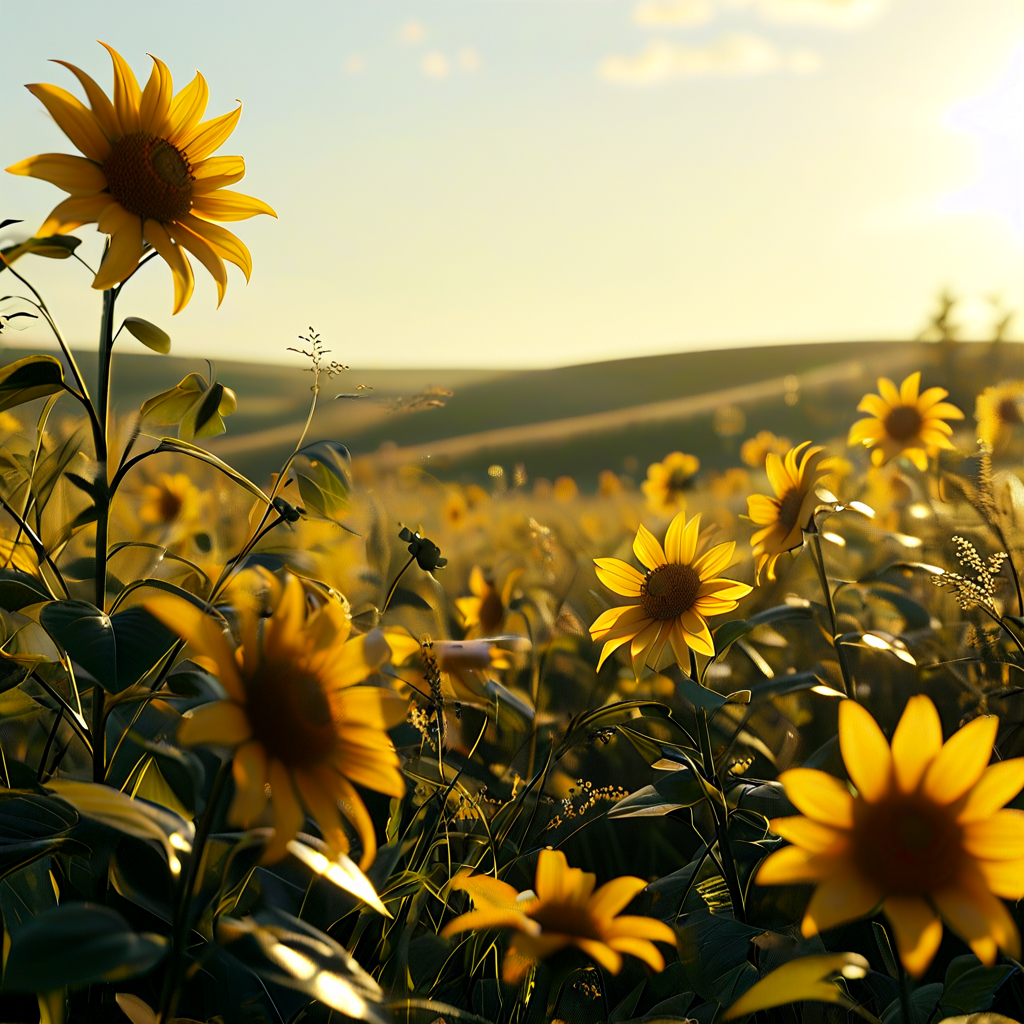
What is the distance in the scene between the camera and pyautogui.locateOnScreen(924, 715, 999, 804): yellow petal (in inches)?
16.1

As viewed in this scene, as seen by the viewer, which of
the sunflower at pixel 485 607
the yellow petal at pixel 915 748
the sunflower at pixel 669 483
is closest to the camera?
the yellow petal at pixel 915 748

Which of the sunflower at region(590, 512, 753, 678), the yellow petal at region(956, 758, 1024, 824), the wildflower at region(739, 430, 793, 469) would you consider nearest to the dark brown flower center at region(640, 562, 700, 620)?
the sunflower at region(590, 512, 753, 678)

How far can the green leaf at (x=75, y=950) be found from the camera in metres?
0.31

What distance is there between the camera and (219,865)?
1.87 feet

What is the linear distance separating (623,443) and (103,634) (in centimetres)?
1341

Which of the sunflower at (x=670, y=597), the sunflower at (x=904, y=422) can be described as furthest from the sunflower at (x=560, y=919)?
the sunflower at (x=904, y=422)

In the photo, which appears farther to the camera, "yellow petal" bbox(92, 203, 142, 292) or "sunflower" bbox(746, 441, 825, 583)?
"sunflower" bbox(746, 441, 825, 583)

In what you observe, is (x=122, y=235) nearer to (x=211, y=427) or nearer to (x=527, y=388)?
(x=211, y=427)

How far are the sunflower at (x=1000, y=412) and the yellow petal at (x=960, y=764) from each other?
1406 mm

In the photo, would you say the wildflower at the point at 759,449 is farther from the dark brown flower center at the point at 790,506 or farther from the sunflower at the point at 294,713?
the sunflower at the point at 294,713

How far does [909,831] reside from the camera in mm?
404

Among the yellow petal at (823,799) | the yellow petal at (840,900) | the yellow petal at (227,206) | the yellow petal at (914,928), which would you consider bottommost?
the yellow petal at (914,928)

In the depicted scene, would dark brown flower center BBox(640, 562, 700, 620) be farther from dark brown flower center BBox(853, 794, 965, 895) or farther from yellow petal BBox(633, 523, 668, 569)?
dark brown flower center BBox(853, 794, 965, 895)

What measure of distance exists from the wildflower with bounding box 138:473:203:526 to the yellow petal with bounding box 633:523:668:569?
0.86 m
